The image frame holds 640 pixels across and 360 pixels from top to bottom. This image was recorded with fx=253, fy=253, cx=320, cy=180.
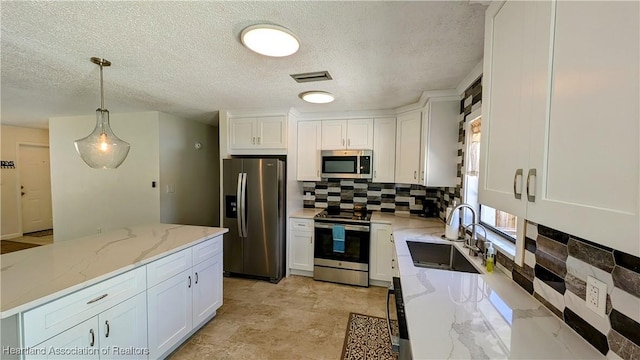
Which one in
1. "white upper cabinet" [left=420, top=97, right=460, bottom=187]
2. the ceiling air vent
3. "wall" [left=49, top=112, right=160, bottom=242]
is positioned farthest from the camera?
"wall" [left=49, top=112, right=160, bottom=242]

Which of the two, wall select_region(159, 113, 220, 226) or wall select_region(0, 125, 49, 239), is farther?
wall select_region(0, 125, 49, 239)

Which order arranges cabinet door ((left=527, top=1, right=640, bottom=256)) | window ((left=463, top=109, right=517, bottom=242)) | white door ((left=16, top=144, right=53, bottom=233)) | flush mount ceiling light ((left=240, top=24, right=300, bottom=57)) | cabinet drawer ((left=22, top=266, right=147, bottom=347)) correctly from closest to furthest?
cabinet door ((left=527, top=1, right=640, bottom=256)) → cabinet drawer ((left=22, top=266, right=147, bottom=347)) → flush mount ceiling light ((left=240, top=24, right=300, bottom=57)) → window ((left=463, top=109, right=517, bottom=242)) → white door ((left=16, top=144, right=53, bottom=233))

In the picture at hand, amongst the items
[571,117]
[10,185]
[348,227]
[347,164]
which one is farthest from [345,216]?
[10,185]

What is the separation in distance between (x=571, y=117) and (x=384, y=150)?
9.13 feet

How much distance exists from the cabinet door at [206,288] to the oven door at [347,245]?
131 cm

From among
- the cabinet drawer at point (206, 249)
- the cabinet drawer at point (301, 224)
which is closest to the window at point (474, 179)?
the cabinet drawer at point (301, 224)

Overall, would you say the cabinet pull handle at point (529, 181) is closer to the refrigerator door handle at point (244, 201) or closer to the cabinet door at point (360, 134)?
the cabinet door at point (360, 134)

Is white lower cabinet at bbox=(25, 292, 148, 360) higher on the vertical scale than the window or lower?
lower

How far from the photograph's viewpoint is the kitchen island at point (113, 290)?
1.18 meters

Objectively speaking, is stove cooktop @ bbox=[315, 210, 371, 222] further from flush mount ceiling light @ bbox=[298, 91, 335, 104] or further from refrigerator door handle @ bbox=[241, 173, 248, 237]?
flush mount ceiling light @ bbox=[298, 91, 335, 104]

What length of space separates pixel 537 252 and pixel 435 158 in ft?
4.96

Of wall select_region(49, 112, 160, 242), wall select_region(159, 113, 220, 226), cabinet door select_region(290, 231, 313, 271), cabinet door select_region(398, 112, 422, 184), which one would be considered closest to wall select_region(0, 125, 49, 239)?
wall select_region(49, 112, 160, 242)

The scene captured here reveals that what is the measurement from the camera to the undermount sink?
2.15 m

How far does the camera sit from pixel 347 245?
127 inches
